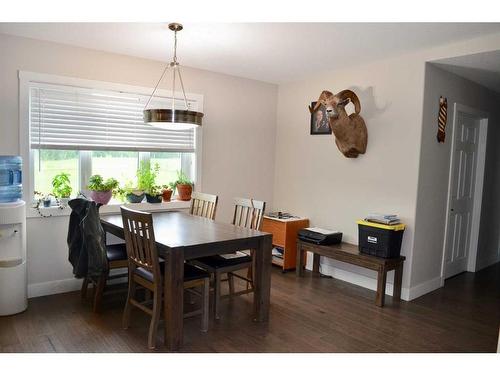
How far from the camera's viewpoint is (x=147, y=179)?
4199 mm

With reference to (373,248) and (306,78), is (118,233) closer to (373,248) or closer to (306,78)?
(373,248)

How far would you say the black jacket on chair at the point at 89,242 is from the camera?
10.3ft

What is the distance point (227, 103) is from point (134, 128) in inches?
47.4

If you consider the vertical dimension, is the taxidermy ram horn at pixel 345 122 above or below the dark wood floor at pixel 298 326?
above

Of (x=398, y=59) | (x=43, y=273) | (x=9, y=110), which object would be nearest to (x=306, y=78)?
(x=398, y=59)

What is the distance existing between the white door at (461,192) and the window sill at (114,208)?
3025 mm

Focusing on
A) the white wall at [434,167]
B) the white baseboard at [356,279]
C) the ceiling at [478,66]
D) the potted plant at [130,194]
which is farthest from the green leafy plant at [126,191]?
the ceiling at [478,66]

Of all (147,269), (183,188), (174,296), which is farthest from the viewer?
(183,188)

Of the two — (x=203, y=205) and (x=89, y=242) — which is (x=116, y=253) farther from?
(x=203, y=205)

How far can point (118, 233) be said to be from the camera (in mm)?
3432

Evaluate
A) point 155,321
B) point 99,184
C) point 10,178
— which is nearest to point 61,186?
point 99,184

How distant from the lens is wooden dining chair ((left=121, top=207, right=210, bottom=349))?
268 centimetres

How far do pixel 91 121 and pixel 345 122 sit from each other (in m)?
2.56

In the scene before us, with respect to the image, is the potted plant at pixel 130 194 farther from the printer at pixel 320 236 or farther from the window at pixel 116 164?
the printer at pixel 320 236
